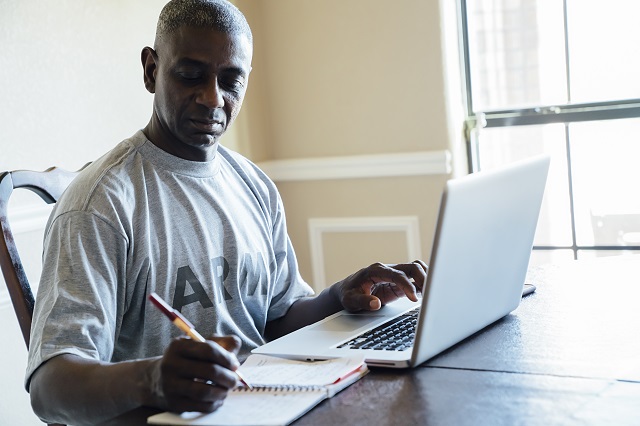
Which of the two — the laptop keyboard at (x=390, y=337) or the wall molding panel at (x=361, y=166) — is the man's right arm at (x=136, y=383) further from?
the wall molding panel at (x=361, y=166)

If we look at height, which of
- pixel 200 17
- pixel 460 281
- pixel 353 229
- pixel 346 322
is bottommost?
pixel 353 229

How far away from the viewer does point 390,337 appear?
1276 mm

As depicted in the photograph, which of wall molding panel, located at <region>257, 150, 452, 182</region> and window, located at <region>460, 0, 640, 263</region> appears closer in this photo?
window, located at <region>460, 0, 640, 263</region>

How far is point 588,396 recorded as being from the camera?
1002 mm

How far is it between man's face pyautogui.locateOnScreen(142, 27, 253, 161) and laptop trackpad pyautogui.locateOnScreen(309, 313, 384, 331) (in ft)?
1.26

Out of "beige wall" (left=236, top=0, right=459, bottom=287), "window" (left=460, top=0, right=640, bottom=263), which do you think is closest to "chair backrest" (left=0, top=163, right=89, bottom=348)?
"beige wall" (left=236, top=0, right=459, bottom=287)

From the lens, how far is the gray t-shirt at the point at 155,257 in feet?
4.06

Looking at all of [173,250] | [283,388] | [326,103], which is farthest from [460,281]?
[326,103]

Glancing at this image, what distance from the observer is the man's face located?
1.46 meters

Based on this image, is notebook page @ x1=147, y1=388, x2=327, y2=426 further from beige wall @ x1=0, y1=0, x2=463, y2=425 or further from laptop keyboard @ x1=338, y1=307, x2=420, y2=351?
beige wall @ x1=0, y1=0, x2=463, y2=425

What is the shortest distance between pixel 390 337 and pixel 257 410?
0.33 meters

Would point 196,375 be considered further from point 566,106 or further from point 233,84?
point 566,106

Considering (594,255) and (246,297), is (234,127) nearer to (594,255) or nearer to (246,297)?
(594,255)

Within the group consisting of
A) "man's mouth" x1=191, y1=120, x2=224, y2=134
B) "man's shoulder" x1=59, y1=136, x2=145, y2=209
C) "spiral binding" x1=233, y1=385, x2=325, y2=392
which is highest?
"man's mouth" x1=191, y1=120, x2=224, y2=134
